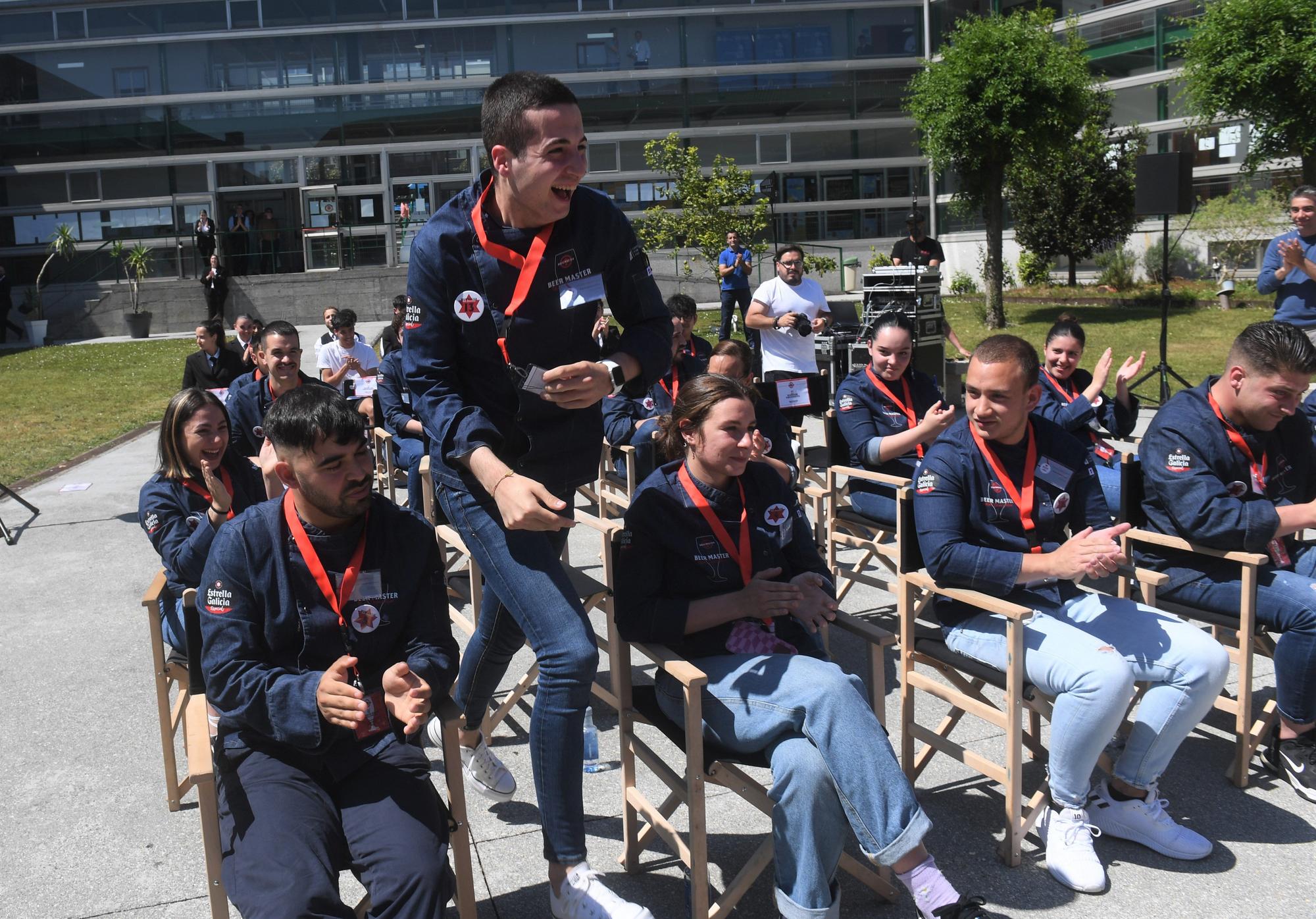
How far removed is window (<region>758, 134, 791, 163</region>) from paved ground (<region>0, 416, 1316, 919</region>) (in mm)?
35227

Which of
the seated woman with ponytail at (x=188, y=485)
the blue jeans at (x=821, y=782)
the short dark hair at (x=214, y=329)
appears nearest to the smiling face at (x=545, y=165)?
the blue jeans at (x=821, y=782)

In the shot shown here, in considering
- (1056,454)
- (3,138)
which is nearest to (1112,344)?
(1056,454)

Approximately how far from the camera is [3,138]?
37.7 metres

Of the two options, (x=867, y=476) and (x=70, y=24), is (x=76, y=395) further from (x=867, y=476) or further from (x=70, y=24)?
(x=70, y=24)

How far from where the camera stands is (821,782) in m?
2.64

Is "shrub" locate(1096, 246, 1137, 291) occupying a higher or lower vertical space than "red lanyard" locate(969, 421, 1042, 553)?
higher

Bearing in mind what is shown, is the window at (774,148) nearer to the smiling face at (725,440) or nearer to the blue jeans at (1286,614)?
the blue jeans at (1286,614)

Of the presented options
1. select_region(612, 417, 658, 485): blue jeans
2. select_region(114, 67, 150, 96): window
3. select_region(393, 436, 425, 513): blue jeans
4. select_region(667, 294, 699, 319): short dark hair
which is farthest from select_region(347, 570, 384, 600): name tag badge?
select_region(114, 67, 150, 96): window

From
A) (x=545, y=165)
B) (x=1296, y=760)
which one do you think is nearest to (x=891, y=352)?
(x=1296, y=760)

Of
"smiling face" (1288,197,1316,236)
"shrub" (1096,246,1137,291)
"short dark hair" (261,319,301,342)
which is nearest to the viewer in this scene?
"short dark hair" (261,319,301,342)

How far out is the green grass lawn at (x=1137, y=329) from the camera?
50.6ft

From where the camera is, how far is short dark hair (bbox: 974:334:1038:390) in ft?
11.4

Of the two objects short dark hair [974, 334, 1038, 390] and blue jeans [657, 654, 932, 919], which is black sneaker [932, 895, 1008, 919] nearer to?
blue jeans [657, 654, 932, 919]

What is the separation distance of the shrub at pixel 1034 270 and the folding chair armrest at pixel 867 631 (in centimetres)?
2704
